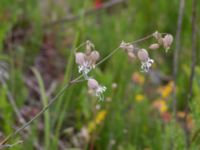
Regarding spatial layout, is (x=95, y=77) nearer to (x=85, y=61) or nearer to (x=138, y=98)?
(x=138, y=98)

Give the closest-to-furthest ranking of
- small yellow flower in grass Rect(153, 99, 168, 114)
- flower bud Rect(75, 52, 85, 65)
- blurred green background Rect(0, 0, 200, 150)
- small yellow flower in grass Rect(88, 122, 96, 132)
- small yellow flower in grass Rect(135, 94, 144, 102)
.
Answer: flower bud Rect(75, 52, 85, 65)
blurred green background Rect(0, 0, 200, 150)
small yellow flower in grass Rect(88, 122, 96, 132)
small yellow flower in grass Rect(135, 94, 144, 102)
small yellow flower in grass Rect(153, 99, 168, 114)

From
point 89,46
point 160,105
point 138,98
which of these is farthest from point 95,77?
point 89,46

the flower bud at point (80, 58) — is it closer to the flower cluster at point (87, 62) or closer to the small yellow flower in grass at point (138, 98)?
the flower cluster at point (87, 62)

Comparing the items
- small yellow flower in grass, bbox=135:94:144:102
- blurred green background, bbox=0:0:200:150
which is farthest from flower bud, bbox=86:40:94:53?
small yellow flower in grass, bbox=135:94:144:102

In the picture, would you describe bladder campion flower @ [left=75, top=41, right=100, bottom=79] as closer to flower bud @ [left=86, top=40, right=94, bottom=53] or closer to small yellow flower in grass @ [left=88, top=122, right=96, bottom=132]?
flower bud @ [left=86, top=40, right=94, bottom=53]

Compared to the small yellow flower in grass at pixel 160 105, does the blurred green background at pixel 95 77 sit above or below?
above

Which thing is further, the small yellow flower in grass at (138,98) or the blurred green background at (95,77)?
the small yellow flower in grass at (138,98)

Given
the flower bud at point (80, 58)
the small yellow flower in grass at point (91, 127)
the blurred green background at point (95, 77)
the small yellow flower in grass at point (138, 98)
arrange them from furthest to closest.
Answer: the small yellow flower in grass at point (138, 98), the small yellow flower in grass at point (91, 127), the blurred green background at point (95, 77), the flower bud at point (80, 58)

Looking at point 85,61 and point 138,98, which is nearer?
point 85,61

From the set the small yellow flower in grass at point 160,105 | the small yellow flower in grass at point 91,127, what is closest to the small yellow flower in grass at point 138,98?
the small yellow flower in grass at point 160,105
